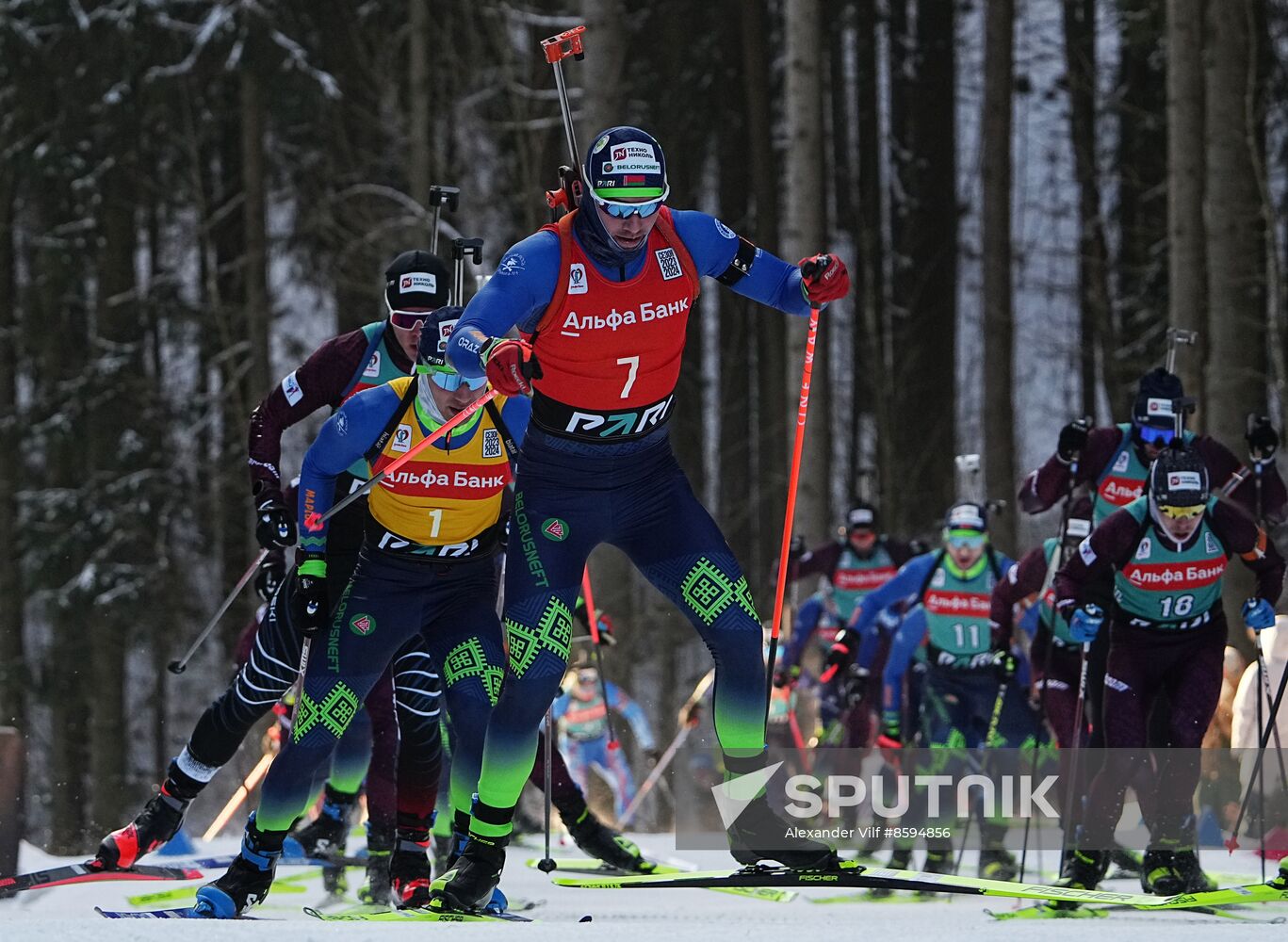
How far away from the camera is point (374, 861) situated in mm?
8070

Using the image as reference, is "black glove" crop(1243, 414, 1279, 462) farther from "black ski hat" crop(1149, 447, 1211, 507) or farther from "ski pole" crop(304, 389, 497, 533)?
"ski pole" crop(304, 389, 497, 533)

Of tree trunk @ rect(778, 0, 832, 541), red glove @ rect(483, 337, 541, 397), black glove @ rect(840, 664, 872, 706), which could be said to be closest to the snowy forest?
tree trunk @ rect(778, 0, 832, 541)

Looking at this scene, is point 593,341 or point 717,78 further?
point 717,78

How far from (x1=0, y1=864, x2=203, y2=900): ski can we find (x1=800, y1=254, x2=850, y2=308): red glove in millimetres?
3435

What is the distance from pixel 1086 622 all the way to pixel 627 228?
305 cm

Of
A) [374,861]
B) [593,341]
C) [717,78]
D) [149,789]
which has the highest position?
[717,78]

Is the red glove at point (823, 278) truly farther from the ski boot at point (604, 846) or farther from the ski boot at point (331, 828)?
the ski boot at point (331, 828)

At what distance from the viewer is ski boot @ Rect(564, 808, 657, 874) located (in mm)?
8250

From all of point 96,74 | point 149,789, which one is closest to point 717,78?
point 96,74

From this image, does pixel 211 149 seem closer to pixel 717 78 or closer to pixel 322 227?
pixel 322 227

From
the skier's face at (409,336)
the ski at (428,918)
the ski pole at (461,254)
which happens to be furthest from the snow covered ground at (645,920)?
the ski pole at (461,254)

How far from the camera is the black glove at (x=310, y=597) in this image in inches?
266

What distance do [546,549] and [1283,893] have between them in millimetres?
2875

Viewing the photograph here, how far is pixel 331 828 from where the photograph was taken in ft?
28.6
